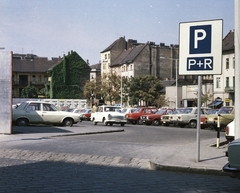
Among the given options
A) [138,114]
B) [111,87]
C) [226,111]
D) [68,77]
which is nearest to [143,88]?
[111,87]

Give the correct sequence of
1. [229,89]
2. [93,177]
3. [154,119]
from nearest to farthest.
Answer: [93,177] → [154,119] → [229,89]

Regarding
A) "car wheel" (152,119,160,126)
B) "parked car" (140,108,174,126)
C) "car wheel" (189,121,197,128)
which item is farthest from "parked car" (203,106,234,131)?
"car wheel" (152,119,160,126)

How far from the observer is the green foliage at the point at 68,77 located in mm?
101000

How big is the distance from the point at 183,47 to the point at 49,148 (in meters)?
5.48

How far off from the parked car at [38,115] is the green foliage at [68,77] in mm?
72924

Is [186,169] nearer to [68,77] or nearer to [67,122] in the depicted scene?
[67,122]

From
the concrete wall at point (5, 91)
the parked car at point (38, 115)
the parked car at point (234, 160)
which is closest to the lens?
the parked car at point (234, 160)

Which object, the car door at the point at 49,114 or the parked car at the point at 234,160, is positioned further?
the car door at the point at 49,114

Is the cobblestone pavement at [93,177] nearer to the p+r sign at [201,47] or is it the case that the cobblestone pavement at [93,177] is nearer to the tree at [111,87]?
the p+r sign at [201,47]

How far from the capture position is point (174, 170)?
384 inches

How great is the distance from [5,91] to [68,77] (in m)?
83.4

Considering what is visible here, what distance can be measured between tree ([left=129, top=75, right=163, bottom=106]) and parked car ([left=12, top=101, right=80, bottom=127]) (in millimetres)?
52854

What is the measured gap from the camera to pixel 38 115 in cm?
2731

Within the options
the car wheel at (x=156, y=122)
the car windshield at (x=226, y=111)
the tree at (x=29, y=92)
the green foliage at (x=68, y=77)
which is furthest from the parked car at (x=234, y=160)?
the tree at (x=29, y=92)
